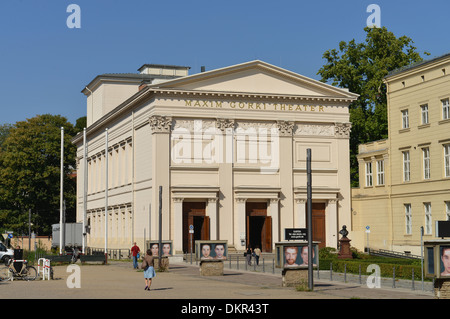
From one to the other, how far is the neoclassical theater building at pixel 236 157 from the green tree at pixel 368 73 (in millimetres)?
9273

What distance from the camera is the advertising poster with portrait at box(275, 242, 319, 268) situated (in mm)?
32406

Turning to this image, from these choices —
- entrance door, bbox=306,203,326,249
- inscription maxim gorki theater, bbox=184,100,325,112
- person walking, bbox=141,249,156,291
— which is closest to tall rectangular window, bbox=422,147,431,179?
entrance door, bbox=306,203,326,249

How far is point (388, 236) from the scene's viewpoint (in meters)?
68.4

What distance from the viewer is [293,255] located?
32531 mm

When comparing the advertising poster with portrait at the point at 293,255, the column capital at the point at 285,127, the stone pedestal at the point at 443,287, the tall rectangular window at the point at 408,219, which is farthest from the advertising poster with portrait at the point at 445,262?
the column capital at the point at 285,127

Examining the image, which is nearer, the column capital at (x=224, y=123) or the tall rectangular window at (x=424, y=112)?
the tall rectangular window at (x=424, y=112)

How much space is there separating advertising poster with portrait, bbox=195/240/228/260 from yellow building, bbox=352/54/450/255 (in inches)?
942

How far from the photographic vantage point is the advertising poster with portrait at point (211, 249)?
141 feet

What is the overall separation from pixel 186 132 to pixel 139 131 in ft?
21.0

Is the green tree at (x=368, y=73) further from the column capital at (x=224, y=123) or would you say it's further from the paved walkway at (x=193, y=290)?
the paved walkway at (x=193, y=290)

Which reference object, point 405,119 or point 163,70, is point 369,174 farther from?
point 163,70

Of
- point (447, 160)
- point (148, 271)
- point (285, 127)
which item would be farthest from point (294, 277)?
point (285, 127)
